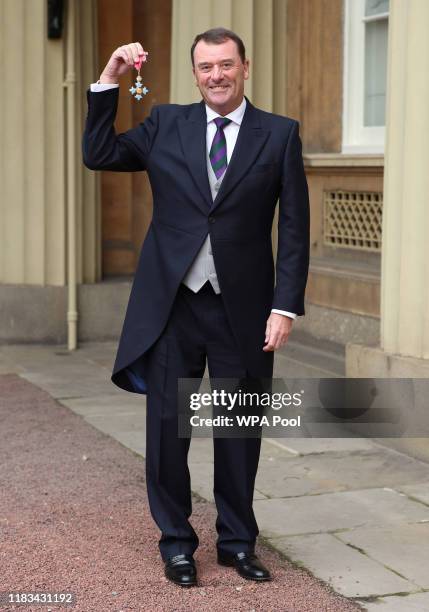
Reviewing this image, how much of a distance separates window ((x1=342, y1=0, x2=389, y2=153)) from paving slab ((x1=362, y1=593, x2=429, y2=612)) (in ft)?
15.1

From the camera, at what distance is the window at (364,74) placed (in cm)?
841

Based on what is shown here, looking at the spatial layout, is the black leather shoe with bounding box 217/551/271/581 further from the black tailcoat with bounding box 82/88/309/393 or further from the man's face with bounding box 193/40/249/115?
the man's face with bounding box 193/40/249/115

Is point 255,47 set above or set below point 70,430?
above

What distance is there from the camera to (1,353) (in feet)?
31.9

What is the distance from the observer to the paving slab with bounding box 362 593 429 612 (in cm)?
415

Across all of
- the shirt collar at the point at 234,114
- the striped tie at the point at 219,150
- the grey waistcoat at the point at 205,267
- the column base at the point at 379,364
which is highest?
the shirt collar at the point at 234,114

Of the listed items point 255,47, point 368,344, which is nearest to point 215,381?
point 368,344

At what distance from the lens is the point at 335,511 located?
212 inches

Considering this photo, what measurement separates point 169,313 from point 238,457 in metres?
0.61

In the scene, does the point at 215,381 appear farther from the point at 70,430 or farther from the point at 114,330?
the point at 114,330

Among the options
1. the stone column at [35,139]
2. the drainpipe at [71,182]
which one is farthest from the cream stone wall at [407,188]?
the stone column at [35,139]

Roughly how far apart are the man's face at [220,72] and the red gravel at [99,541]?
1.78 meters

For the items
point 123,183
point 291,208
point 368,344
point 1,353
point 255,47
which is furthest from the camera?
point 123,183

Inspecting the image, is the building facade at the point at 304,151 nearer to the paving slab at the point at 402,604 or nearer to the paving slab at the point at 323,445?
the paving slab at the point at 323,445
